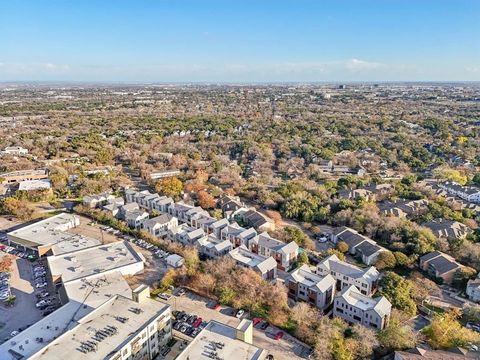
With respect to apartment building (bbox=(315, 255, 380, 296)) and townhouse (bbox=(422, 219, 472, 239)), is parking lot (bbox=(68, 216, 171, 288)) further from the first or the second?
townhouse (bbox=(422, 219, 472, 239))

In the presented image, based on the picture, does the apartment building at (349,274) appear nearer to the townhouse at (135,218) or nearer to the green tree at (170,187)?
the townhouse at (135,218)

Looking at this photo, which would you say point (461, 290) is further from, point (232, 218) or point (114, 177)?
point (114, 177)

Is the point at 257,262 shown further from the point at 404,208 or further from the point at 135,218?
the point at 404,208

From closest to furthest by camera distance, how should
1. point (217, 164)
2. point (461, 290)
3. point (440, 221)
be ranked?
point (461, 290)
point (440, 221)
point (217, 164)

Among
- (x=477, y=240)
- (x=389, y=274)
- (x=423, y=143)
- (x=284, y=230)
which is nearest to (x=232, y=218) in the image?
(x=284, y=230)

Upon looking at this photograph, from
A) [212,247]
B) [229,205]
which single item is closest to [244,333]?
[212,247]

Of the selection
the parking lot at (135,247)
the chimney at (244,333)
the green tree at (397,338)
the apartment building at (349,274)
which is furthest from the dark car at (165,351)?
the apartment building at (349,274)
